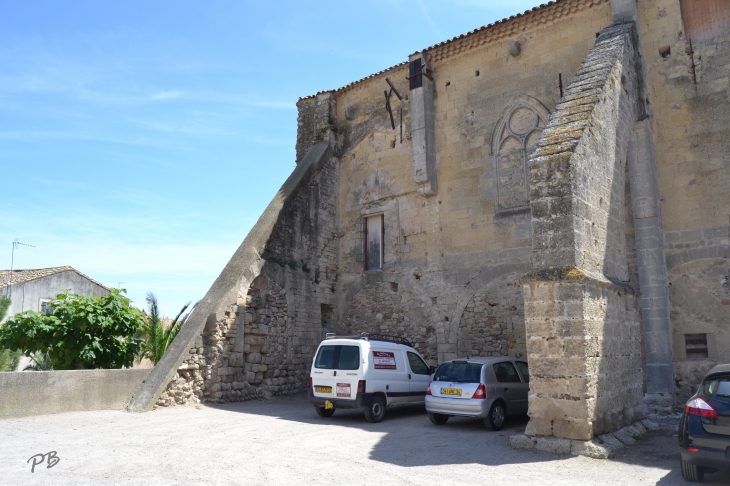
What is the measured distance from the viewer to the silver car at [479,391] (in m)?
8.81

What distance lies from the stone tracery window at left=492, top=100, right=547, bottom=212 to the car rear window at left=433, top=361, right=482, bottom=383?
190 inches

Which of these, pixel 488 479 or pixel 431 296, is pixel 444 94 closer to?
pixel 431 296

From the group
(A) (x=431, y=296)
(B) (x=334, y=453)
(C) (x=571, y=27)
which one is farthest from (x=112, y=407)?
(C) (x=571, y=27)

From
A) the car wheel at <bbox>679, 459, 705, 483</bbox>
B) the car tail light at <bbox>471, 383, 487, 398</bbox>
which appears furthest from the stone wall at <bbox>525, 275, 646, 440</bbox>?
the car tail light at <bbox>471, 383, 487, 398</bbox>

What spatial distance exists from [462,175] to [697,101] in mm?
5202

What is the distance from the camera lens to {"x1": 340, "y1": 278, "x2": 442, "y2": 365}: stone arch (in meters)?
13.9

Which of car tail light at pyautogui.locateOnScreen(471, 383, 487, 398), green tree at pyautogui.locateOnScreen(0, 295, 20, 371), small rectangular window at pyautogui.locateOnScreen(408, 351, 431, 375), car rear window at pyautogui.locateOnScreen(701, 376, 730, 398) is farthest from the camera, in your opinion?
green tree at pyautogui.locateOnScreen(0, 295, 20, 371)

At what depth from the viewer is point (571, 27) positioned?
12.6 metres

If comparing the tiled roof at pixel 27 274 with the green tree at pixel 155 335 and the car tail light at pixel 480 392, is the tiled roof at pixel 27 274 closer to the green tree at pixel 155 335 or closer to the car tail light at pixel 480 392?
the green tree at pixel 155 335

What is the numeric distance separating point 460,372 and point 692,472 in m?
4.11

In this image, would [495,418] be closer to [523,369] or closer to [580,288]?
[523,369]

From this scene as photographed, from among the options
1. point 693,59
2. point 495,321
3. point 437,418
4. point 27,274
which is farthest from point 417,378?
point 27,274

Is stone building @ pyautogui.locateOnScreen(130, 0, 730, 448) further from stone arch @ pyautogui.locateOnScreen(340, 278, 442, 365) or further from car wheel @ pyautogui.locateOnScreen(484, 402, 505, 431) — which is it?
car wheel @ pyautogui.locateOnScreen(484, 402, 505, 431)

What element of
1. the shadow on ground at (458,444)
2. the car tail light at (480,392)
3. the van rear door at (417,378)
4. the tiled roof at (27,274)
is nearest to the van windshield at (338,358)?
the shadow on ground at (458,444)
